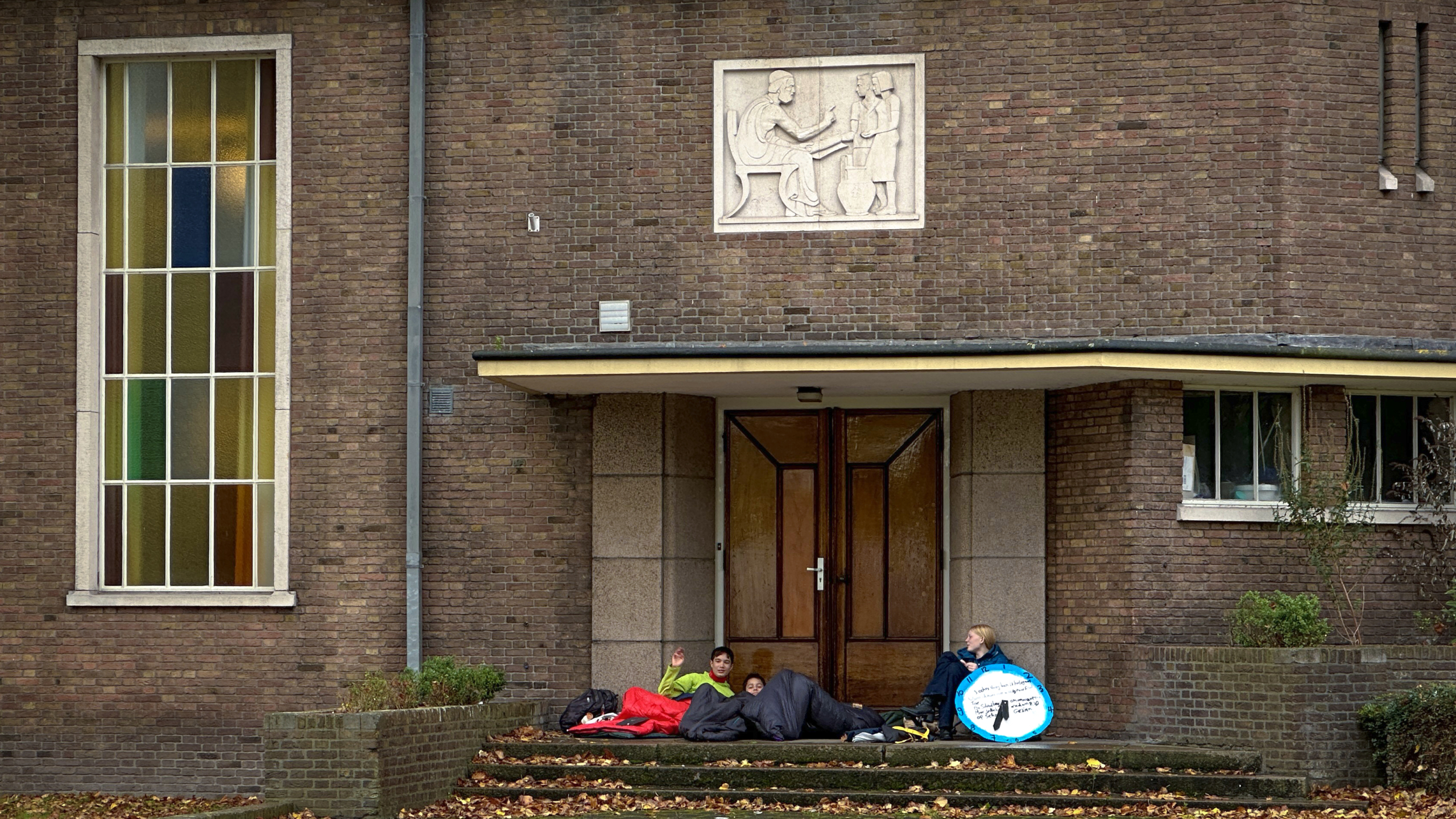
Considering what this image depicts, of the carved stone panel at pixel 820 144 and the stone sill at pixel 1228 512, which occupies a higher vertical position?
the carved stone panel at pixel 820 144

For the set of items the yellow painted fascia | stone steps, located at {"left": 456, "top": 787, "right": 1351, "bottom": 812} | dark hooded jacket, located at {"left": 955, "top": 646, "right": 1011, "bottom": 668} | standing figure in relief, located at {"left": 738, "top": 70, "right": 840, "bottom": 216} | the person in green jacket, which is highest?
standing figure in relief, located at {"left": 738, "top": 70, "right": 840, "bottom": 216}

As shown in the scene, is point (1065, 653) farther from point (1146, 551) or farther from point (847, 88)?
point (847, 88)

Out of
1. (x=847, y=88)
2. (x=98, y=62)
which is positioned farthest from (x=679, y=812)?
(x=98, y=62)

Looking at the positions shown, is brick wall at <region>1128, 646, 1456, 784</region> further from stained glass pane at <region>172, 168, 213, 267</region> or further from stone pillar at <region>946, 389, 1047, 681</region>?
stained glass pane at <region>172, 168, 213, 267</region>

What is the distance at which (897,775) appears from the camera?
41.5 feet

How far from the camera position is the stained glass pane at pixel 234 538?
600 inches

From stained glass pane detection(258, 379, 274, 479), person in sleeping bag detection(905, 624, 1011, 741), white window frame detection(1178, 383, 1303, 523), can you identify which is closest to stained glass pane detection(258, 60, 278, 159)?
stained glass pane detection(258, 379, 274, 479)

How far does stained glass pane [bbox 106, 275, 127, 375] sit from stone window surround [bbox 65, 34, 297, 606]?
82 mm

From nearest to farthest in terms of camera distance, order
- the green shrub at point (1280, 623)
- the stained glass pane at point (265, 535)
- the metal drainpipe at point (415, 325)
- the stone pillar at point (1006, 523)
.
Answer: the green shrub at point (1280, 623), the stone pillar at point (1006, 523), the metal drainpipe at point (415, 325), the stained glass pane at point (265, 535)

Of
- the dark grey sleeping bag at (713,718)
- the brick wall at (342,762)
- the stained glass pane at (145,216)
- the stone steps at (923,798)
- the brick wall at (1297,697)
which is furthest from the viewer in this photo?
the stained glass pane at (145,216)

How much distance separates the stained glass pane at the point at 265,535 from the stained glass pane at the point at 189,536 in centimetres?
51

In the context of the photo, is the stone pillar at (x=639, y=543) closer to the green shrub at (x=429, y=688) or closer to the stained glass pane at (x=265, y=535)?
the green shrub at (x=429, y=688)

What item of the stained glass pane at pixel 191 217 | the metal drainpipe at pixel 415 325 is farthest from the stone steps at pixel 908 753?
the stained glass pane at pixel 191 217

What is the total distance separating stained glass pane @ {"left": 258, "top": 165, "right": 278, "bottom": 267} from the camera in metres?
15.4
